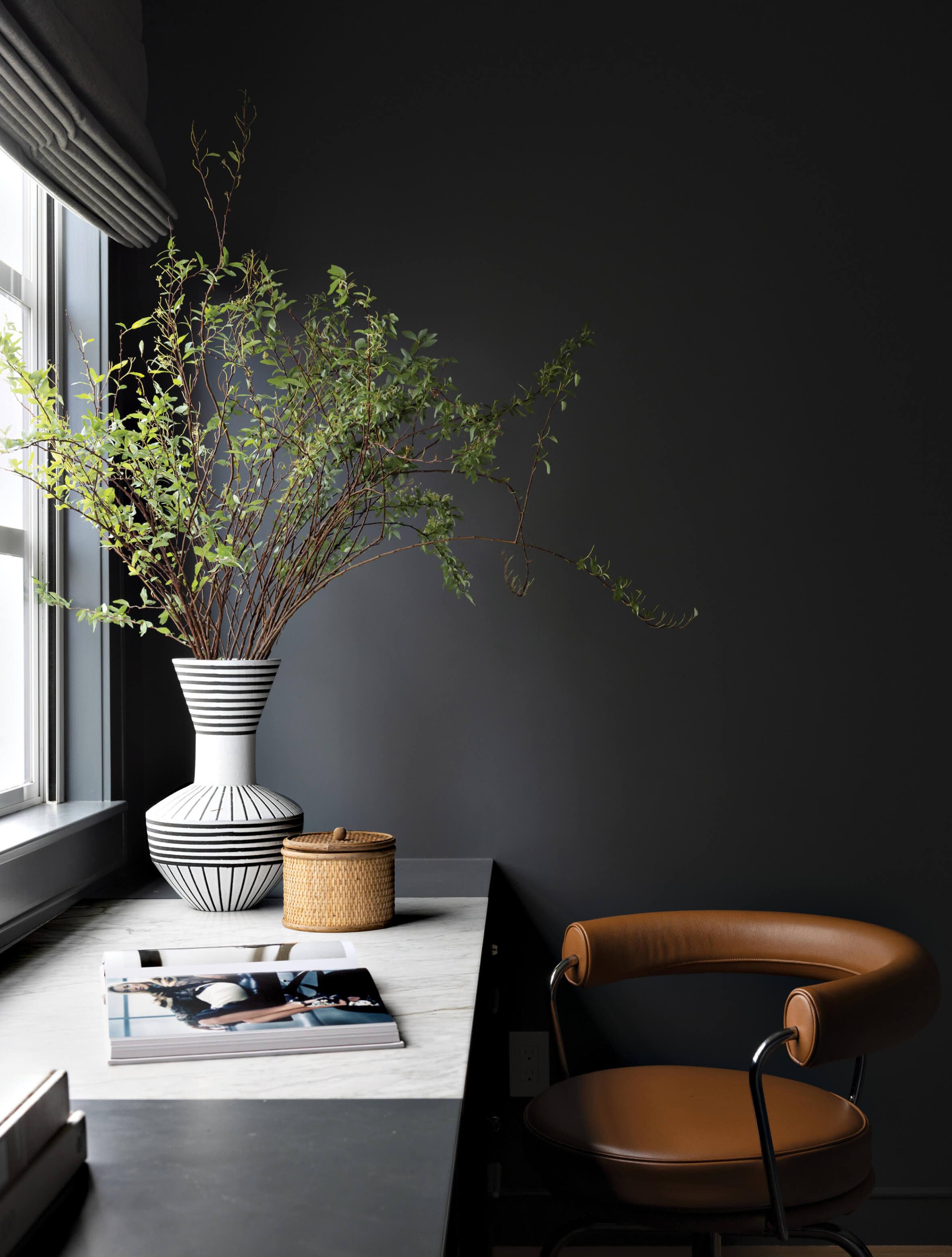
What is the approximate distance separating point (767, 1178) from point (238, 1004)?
30.1 inches

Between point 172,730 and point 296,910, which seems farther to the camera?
point 172,730

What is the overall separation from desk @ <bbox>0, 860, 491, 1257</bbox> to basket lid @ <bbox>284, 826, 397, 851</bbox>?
15 centimetres

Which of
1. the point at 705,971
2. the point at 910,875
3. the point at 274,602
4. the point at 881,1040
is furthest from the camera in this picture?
the point at 910,875

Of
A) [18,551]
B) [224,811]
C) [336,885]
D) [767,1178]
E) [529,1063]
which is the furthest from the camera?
[529,1063]

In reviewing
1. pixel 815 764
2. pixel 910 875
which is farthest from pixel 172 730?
pixel 910 875

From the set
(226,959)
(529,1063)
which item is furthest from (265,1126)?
(529,1063)

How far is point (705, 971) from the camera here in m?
1.87

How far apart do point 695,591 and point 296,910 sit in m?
1.07

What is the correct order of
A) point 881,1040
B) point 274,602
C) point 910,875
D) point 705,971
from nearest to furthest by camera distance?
1. point 881,1040
2. point 274,602
3. point 705,971
4. point 910,875

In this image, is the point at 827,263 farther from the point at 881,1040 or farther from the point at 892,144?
the point at 881,1040

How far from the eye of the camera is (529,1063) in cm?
217

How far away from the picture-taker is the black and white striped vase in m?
1.64

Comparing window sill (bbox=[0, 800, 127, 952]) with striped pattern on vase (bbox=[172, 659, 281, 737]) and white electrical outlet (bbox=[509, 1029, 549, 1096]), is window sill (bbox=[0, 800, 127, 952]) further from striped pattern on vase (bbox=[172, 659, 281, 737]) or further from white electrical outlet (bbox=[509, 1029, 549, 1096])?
white electrical outlet (bbox=[509, 1029, 549, 1096])

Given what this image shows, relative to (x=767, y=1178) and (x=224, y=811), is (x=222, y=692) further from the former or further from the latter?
(x=767, y=1178)
